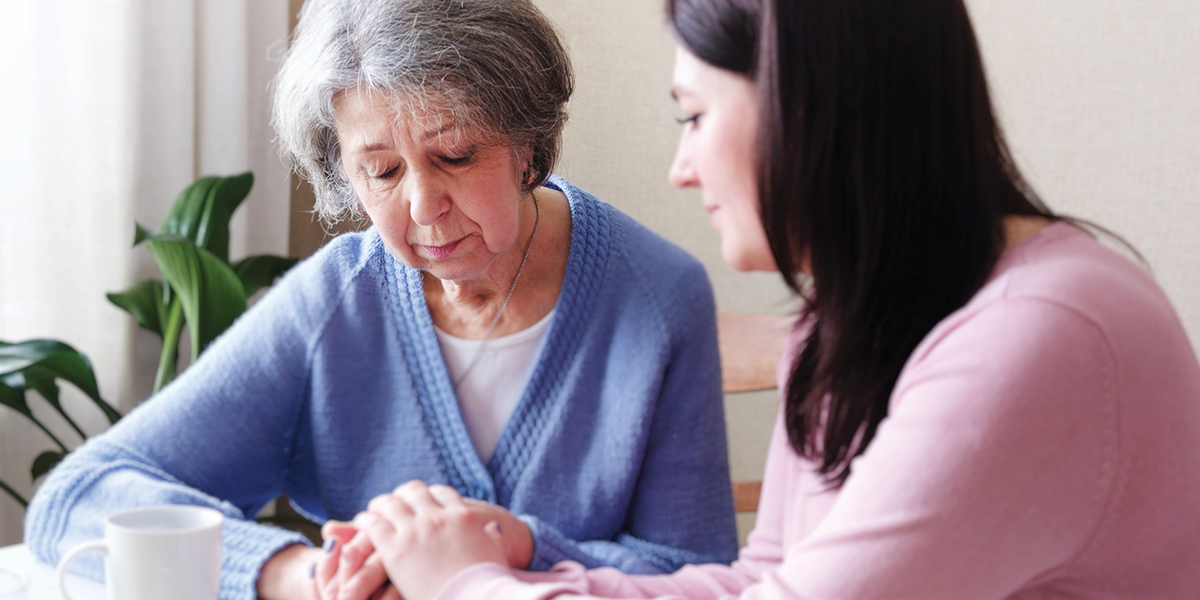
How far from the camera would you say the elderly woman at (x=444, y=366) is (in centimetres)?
77

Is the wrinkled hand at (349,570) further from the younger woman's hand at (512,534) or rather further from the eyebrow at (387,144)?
the eyebrow at (387,144)

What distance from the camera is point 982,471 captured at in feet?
1.52

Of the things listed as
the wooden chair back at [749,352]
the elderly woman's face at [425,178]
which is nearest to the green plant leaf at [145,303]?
the elderly woman's face at [425,178]

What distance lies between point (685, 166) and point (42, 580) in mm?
685

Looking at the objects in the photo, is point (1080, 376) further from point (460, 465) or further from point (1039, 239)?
point (460, 465)

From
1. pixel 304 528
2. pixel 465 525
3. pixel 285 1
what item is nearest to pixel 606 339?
pixel 465 525

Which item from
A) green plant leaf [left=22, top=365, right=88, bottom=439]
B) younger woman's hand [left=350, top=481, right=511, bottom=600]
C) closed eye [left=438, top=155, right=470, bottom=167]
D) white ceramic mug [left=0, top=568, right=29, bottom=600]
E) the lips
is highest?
closed eye [left=438, top=155, right=470, bottom=167]

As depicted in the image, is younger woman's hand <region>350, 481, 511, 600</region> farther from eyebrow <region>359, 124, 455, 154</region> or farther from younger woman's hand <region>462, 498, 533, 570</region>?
eyebrow <region>359, 124, 455, 154</region>

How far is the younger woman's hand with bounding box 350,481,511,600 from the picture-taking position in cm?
67

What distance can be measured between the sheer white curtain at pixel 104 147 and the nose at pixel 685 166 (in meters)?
1.23

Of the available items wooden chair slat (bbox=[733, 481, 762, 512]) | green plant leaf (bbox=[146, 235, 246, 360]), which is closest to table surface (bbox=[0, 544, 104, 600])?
wooden chair slat (bbox=[733, 481, 762, 512])

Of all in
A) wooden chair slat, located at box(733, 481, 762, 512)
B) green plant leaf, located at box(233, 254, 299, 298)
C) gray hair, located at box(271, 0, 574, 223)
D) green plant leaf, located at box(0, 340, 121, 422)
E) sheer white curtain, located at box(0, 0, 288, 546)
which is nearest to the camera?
gray hair, located at box(271, 0, 574, 223)

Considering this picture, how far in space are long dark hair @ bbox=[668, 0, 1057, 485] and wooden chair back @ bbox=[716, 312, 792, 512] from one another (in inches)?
11.5

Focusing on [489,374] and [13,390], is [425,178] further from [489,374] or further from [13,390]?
[13,390]
